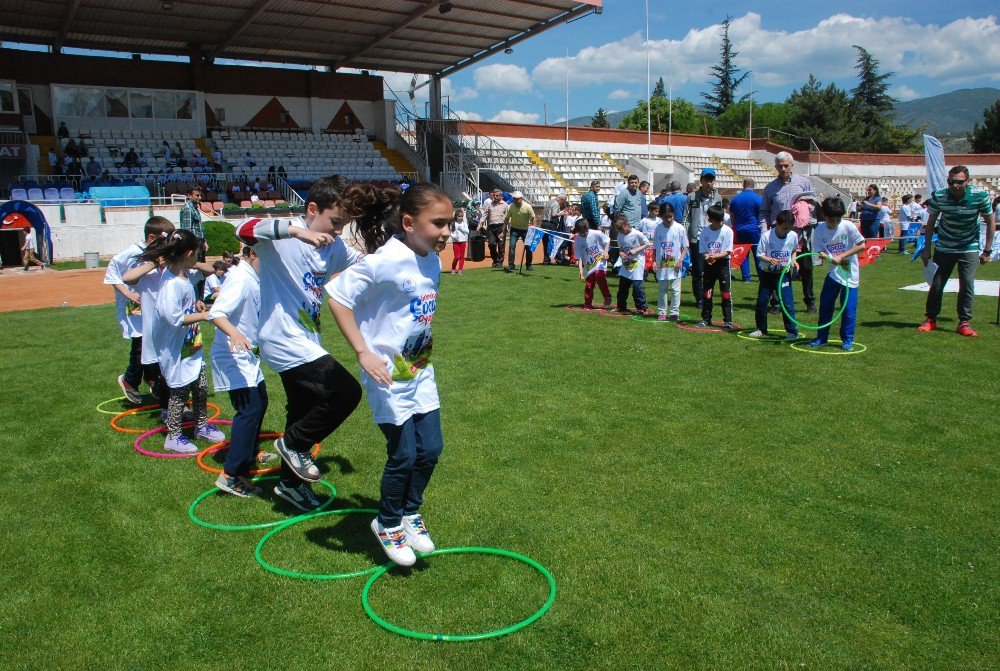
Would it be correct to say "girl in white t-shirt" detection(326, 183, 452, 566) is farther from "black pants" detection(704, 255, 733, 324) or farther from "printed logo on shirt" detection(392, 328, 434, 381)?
"black pants" detection(704, 255, 733, 324)

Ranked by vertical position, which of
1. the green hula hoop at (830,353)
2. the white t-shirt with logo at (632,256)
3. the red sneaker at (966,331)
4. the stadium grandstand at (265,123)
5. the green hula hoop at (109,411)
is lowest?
the green hula hoop at (109,411)

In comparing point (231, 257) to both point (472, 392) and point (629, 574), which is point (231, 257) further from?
point (629, 574)

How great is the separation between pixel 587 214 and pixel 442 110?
23133mm

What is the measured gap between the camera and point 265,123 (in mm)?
37062

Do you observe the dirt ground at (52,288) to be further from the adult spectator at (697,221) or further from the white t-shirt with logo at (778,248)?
the white t-shirt with logo at (778,248)

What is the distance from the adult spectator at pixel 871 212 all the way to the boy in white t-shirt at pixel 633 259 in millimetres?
12436

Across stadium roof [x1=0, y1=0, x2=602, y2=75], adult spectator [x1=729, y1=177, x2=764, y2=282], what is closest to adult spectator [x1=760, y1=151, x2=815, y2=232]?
adult spectator [x1=729, y1=177, x2=764, y2=282]

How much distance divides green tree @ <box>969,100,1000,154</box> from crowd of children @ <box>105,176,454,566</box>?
217ft

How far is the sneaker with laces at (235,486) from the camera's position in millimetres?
4770

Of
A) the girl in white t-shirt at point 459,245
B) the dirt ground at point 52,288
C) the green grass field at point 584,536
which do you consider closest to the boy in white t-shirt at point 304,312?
the green grass field at point 584,536

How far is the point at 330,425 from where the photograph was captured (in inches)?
173

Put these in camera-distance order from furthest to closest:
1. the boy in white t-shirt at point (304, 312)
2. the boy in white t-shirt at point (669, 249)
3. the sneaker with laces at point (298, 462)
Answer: the boy in white t-shirt at point (669, 249)
the sneaker with laces at point (298, 462)
the boy in white t-shirt at point (304, 312)

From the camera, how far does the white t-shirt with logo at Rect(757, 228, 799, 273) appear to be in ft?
30.9

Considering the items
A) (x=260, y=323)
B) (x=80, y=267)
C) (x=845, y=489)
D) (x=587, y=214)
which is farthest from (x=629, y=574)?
(x=80, y=267)
